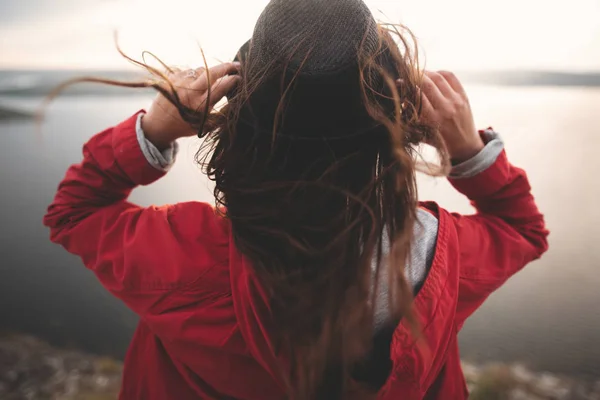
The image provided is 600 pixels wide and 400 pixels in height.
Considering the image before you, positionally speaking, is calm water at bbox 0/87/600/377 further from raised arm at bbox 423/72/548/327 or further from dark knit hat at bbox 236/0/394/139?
dark knit hat at bbox 236/0/394/139

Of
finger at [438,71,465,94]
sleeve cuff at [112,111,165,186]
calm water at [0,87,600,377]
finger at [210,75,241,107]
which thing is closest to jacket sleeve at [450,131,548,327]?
finger at [438,71,465,94]

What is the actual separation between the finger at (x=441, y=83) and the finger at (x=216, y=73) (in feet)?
1.00

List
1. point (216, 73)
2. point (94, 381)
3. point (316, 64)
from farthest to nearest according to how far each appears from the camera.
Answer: point (94, 381) < point (216, 73) < point (316, 64)

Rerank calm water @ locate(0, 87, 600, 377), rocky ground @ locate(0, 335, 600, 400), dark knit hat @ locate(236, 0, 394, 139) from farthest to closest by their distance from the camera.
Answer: calm water @ locate(0, 87, 600, 377) < rocky ground @ locate(0, 335, 600, 400) < dark knit hat @ locate(236, 0, 394, 139)

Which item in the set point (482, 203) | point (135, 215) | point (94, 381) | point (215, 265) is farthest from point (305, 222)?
point (94, 381)

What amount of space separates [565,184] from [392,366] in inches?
93.4

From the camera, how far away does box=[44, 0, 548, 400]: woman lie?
0.53 metres

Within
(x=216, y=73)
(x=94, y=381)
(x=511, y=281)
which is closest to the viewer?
(x=216, y=73)

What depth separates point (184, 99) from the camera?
0.64m

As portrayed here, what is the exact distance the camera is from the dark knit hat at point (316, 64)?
504 millimetres

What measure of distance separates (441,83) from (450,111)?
1.9 inches

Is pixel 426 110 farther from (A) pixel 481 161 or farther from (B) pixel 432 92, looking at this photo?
(A) pixel 481 161

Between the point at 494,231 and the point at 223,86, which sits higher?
the point at 223,86

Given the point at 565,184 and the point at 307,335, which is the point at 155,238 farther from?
the point at 565,184
